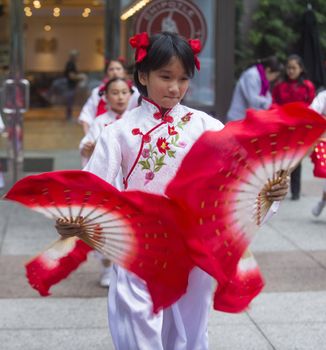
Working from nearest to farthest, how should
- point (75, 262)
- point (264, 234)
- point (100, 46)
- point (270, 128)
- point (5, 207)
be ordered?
point (270, 128), point (75, 262), point (264, 234), point (5, 207), point (100, 46)

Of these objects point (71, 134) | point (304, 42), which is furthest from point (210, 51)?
point (71, 134)

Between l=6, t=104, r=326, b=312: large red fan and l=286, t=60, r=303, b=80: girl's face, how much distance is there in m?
6.25

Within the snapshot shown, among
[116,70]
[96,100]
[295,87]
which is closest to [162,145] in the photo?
[116,70]

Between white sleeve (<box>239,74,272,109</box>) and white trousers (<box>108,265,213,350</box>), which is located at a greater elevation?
white sleeve (<box>239,74,272,109</box>)

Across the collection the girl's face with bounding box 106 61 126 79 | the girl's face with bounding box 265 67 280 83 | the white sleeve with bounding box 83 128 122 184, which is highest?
the girl's face with bounding box 106 61 126 79

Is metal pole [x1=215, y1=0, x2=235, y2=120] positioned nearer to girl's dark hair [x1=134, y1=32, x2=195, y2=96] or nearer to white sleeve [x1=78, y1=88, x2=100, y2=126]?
white sleeve [x1=78, y1=88, x2=100, y2=126]

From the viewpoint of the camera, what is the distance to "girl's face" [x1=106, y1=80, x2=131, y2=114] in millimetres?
5827

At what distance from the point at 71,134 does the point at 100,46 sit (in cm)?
331

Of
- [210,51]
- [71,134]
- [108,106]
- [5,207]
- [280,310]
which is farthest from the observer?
[71,134]

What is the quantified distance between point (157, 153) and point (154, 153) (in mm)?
13

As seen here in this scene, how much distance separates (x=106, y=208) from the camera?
321cm

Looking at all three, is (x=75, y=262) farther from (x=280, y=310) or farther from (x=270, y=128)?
(x=280, y=310)

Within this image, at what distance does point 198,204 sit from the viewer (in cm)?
318

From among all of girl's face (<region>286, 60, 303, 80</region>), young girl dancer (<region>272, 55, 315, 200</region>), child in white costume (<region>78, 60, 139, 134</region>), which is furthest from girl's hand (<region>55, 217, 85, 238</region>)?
girl's face (<region>286, 60, 303, 80</region>)
